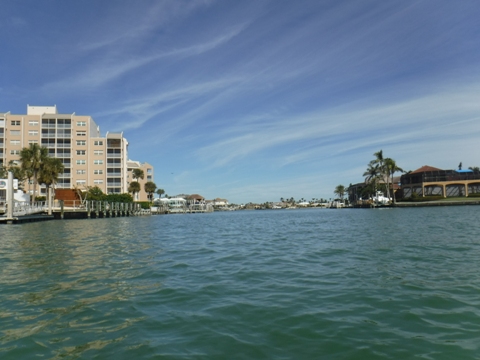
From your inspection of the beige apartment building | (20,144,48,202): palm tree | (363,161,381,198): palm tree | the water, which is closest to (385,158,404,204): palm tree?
(363,161,381,198): palm tree

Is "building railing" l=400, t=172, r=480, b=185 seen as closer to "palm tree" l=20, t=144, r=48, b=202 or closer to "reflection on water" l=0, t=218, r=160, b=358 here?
"palm tree" l=20, t=144, r=48, b=202

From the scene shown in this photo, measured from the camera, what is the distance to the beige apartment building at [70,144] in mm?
105812

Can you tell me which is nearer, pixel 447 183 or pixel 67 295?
pixel 67 295

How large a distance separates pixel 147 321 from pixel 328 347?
11.7 ft

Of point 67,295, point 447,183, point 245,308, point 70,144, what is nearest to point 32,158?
point 70,144

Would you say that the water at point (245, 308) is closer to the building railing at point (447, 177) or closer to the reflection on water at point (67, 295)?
the reflection on water at point (67, 295)

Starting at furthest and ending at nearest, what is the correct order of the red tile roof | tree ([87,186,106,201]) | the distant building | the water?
the red tile roof
the distant building
tree ([87,186,106,201])
the water

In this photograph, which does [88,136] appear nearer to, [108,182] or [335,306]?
[108,182]

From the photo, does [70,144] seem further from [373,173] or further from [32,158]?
[373,173]

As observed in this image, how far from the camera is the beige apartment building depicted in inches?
4166

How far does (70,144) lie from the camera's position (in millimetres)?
108125

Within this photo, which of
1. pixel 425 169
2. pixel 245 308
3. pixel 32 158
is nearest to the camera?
pixel 245 308

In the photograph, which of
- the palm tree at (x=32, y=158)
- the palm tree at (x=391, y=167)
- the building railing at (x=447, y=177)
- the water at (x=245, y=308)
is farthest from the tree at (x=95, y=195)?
the building railing at (x=447, y=177)

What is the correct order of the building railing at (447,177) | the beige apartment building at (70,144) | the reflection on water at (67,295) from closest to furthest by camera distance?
the reflection on water at (67,295), the beige apartment building at (70,144), the building railing at (447,177)
